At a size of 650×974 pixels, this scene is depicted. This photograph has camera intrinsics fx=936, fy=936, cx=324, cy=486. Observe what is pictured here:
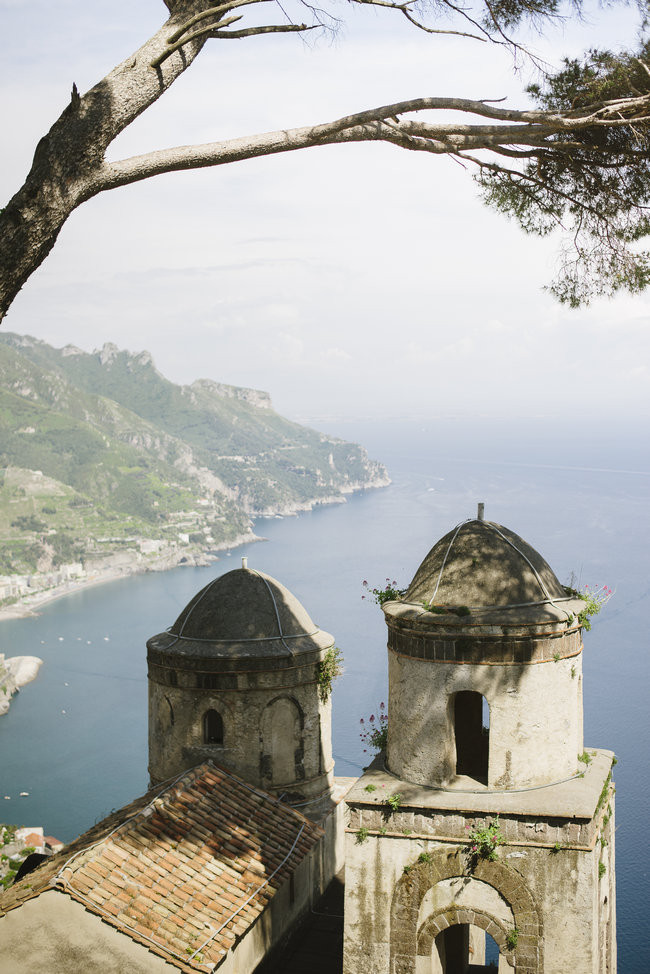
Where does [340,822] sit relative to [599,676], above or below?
above

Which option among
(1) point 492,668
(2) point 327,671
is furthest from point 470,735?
(2) point 327,671

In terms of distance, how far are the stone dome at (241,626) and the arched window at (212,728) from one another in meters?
0.87

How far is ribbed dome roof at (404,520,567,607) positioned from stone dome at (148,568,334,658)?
3.38 metres

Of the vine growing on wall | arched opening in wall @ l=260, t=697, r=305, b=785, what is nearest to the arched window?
arched opening in wall @ l=260, t=697, r=305, b=785

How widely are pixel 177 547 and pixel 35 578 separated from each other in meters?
20.2

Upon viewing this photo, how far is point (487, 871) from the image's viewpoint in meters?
7.75

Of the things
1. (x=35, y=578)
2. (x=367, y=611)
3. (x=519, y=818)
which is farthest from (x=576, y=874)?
(x=35, y=578)

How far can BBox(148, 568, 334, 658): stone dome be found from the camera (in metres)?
11.7

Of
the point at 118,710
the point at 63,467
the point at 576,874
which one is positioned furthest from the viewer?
the point at 63,467

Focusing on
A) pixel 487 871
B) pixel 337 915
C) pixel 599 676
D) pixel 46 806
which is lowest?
pixel 46 806

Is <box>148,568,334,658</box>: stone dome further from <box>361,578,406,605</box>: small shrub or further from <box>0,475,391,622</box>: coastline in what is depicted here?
<box>0,475,391,622</box>: coastline

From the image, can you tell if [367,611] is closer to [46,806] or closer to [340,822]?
[46,806]

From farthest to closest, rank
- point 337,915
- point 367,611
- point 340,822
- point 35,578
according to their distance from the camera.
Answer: point 35,578, point 367,611, point 340,822, point 337,915

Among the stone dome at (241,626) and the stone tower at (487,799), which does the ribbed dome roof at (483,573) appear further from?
the stone dome at (241,626)
